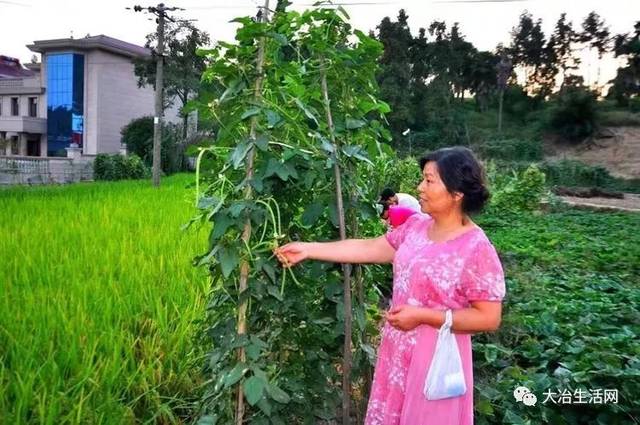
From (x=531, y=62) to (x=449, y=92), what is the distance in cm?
796

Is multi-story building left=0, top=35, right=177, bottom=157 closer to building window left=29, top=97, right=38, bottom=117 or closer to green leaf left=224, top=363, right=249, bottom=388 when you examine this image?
building window left=29, top=97, right=38, bottom=117

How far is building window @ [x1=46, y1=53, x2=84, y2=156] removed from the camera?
79.3 feet

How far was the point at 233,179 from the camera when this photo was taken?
143cm

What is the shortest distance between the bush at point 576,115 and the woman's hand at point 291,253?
29587 mm

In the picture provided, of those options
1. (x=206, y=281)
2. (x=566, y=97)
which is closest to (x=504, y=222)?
(x=206, y=281)

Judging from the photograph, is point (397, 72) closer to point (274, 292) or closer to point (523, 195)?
point (523, 195)

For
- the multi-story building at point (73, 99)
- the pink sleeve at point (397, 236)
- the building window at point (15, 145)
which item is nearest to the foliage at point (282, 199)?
the pink sleeve at point (397, 236)

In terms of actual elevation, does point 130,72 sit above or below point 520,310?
above

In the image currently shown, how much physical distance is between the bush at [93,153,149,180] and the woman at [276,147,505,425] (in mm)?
16766

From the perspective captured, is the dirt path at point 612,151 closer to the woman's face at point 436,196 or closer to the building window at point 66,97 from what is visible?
the building window at point 66,97

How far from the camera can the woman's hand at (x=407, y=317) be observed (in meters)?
1.24

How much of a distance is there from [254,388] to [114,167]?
1691 centimetres

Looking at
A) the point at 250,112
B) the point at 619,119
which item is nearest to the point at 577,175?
the point at 619,119

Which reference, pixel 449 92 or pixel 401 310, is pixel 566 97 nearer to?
pixel 449 92
